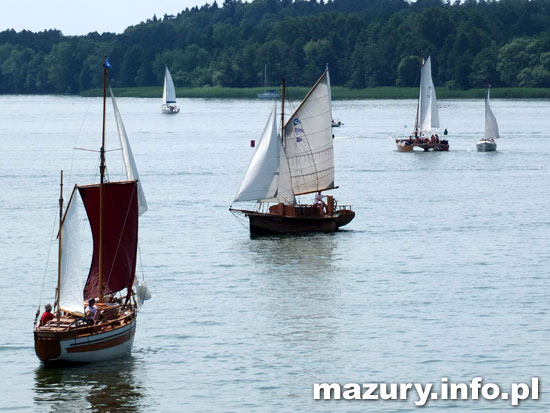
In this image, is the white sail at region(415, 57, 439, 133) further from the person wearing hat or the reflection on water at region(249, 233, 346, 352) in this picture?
the person wearing hat

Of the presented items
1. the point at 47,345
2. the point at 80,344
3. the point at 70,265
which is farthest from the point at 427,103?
the point at 47,345

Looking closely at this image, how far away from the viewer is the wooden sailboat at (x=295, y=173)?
80.9m

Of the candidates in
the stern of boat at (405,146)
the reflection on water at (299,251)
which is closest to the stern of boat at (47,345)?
the reflection on water at (299,251)

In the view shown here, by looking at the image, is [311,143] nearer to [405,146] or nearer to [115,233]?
[115,233]

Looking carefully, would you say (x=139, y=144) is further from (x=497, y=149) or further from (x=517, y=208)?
(x=517, y=208)

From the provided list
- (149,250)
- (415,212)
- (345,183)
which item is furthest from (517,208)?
(149,250)

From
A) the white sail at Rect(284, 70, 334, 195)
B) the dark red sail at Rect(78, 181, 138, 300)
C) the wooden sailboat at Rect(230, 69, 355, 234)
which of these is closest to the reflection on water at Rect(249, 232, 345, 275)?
the wooden sailboat at Rect(230, 69, 355, 234)

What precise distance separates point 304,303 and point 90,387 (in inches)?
695

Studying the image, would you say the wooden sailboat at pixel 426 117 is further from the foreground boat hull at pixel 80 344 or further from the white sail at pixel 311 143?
the foreground boat hull at pixel 80 344

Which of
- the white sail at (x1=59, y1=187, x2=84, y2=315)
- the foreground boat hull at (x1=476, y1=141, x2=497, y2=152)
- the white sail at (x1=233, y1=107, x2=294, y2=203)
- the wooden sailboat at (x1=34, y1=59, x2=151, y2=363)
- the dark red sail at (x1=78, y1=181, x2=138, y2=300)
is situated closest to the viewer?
the wooden sailboat at (x1=34, y1=59, x2=151, y2=363)

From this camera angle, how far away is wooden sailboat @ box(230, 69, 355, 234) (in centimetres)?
8094

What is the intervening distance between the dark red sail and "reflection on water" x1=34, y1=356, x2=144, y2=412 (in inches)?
156

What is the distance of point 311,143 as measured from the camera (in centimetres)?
8556

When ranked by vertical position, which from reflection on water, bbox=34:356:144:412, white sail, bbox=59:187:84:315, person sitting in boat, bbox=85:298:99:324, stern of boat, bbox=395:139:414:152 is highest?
white sail, bbox=59:187:84:315
